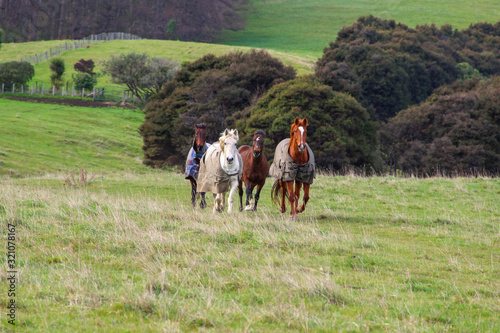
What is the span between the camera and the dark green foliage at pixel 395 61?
6525 cm

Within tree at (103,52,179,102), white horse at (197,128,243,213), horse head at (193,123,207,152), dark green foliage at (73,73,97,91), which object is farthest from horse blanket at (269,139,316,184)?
dark green foliage at (73,73,97,91)

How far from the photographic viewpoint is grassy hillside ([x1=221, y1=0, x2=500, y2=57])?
440ft

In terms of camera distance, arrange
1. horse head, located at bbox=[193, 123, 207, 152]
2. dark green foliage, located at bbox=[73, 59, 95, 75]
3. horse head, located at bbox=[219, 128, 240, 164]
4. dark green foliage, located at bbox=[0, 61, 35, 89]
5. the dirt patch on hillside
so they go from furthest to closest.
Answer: dark green foliage, located at bbox=[73, 59, 95, 75] < dark green foliage, located at bbox=[0, 61, 35, 89] < the dirt patch on hillside < horse head, located at bbox=[193, 123, 207, 152] < horse head, located at bbox=[219, 128, 240, 164]

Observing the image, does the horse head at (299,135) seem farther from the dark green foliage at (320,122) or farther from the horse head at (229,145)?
the dark green foliage at (320,122)

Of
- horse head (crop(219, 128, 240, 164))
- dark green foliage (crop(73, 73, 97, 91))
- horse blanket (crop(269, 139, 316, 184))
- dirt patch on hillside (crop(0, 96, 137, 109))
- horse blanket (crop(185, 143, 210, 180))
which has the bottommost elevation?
dirt patch on hillside (crop(0, 96, 137, 109))

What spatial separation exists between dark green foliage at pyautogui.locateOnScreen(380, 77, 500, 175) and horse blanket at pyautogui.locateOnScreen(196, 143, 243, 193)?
24.9 metres

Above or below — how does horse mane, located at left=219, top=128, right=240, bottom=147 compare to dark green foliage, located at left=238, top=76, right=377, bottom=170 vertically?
above

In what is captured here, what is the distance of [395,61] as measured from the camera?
70.1m

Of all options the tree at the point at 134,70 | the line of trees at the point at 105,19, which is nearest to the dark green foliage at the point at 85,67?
the tree at the point at 134,70

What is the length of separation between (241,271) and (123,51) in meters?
95.8

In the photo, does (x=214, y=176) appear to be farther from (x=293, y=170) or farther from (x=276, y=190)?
(x=276, y=190)

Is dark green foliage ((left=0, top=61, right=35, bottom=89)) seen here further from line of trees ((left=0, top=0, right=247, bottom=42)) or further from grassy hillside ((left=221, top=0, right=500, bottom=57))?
line of trees ((left=0, top=0, right=247, bottom=42))

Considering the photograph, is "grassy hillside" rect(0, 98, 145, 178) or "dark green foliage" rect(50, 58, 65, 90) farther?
"dark green foliage" rect(50, 58, 65, 90)

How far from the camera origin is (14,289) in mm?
6238
